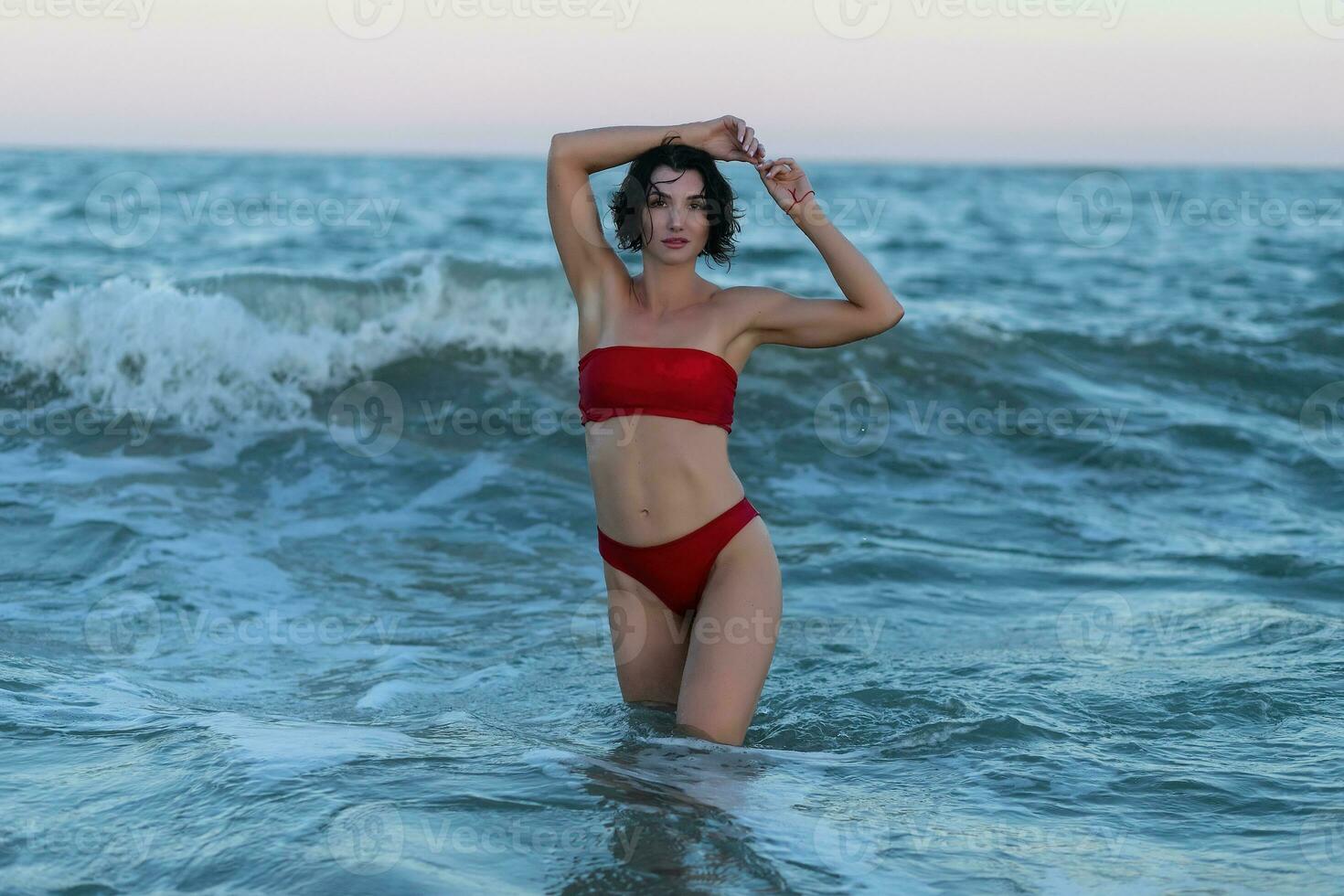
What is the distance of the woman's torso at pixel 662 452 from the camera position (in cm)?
416

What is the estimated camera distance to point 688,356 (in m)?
4.12

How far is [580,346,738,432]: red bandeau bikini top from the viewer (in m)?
4.12

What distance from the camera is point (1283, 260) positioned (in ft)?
71.2

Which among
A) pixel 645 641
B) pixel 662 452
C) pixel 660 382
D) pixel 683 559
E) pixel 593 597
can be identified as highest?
pixel 660 382

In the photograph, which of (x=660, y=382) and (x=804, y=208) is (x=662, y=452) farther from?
(x=804, y=208)

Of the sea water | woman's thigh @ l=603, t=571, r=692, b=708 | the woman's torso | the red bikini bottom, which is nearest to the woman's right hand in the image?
the woman's torso

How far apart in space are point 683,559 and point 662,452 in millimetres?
349

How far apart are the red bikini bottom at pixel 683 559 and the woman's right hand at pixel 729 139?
1.06 m

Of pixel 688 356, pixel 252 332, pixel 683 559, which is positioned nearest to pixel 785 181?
pixel 688 356

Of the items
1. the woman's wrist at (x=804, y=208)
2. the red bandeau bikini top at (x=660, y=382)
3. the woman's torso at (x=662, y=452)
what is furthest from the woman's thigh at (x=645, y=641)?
the woman's wrist at (x=804, y=208)

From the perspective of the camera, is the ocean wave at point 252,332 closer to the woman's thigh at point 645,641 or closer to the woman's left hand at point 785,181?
the woman's thigh at point 645,641

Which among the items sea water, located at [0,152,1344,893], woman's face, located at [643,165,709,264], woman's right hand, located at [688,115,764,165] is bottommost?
sea water, located at [0,152,1344,893]

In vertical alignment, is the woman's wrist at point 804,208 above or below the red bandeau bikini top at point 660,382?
above

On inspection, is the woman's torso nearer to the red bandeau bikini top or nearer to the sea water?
the red bandeau bikini top
